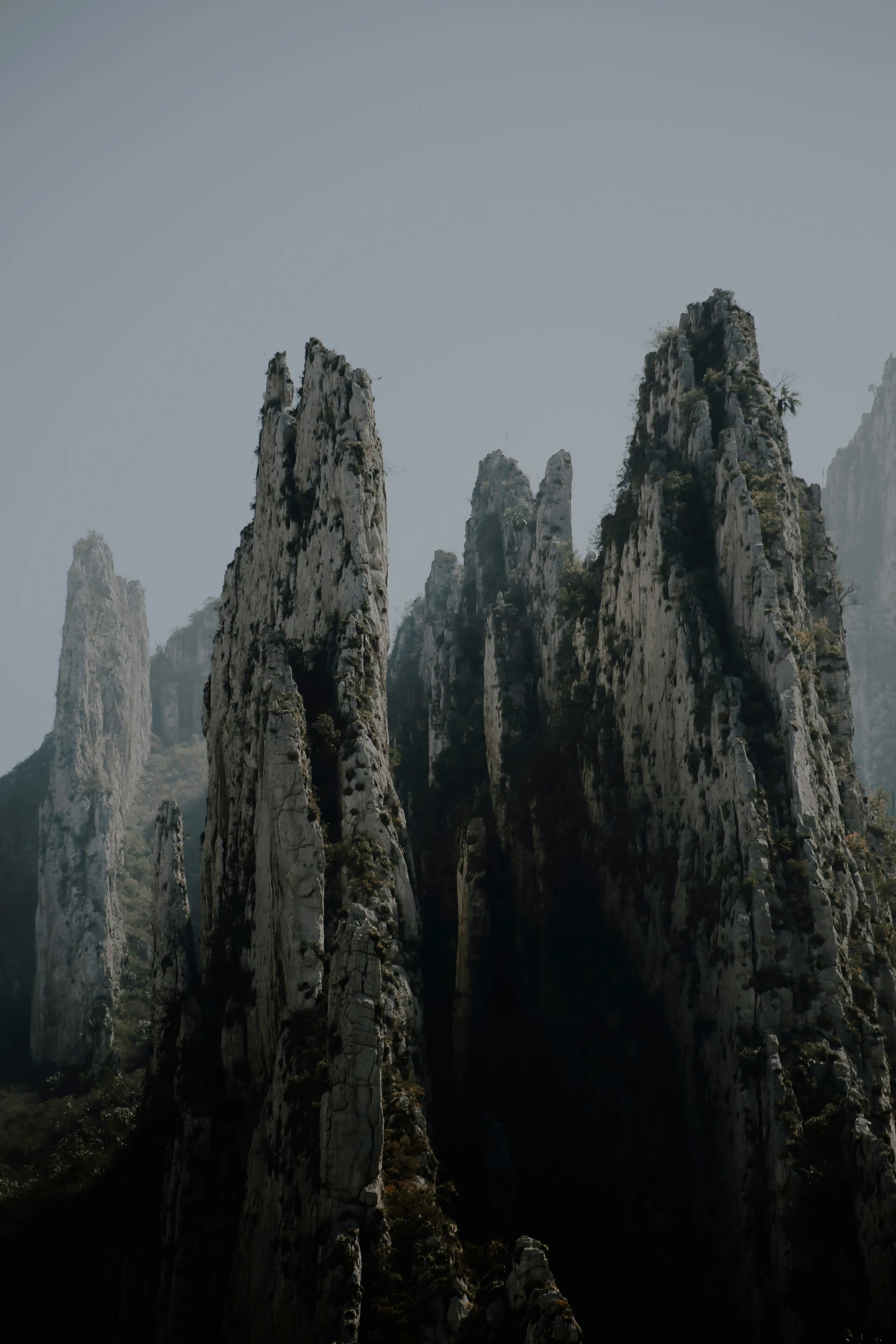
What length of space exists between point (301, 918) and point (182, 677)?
4252 inches

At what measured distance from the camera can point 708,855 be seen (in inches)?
1403

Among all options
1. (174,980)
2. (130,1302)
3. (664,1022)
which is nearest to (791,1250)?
(664,1022)

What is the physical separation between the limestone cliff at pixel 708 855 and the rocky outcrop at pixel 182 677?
80.6m

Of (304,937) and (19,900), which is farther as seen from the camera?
(19,900)

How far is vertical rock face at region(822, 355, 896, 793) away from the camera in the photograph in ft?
422

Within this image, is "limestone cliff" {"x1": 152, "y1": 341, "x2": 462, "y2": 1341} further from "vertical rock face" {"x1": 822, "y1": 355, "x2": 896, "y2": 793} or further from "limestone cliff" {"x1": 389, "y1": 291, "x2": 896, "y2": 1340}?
Result: "vertical rock face" {"x1": 822, "y1": 355, "x2": 896, "y2": 793}

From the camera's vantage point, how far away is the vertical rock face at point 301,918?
25266mm

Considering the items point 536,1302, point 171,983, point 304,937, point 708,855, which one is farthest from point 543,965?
point 536,1302

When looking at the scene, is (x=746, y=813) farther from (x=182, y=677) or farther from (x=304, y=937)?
(x=182, y=677)

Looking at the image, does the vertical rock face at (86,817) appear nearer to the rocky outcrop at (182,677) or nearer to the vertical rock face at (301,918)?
the rocky outcrop at (182,677)

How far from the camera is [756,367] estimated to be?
1742 inches

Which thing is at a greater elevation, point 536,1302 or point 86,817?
point 86,817

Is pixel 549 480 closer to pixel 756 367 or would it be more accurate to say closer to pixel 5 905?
pixel 756 367

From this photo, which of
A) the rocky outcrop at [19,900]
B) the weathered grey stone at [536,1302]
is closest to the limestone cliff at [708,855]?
the weathered grey stone at [536,1302]
